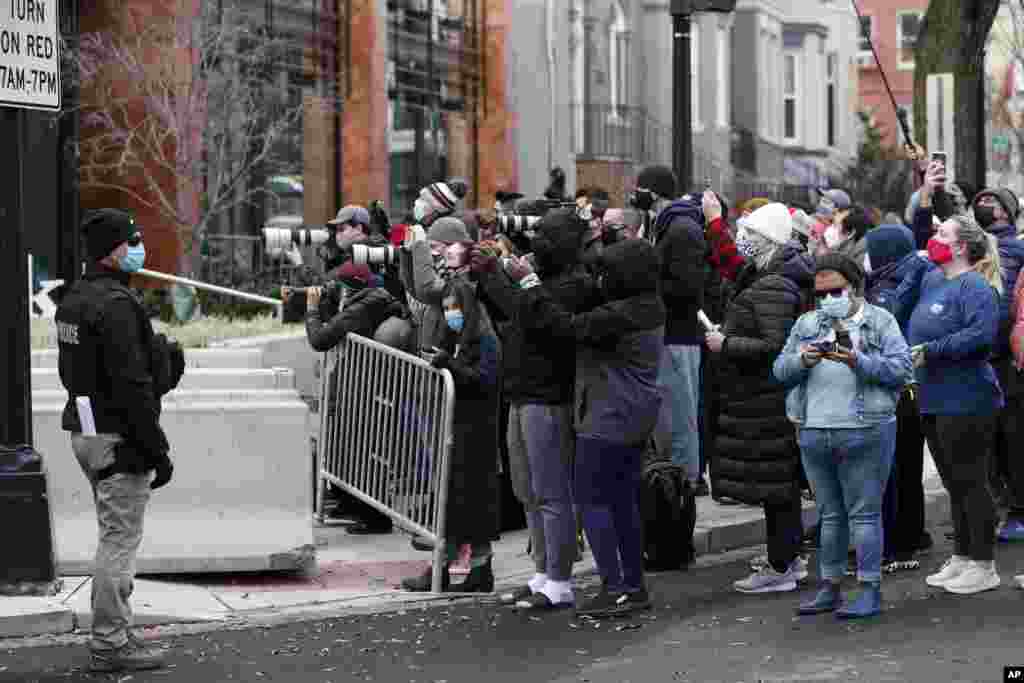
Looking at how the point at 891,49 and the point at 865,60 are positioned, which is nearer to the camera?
the point at 865,60

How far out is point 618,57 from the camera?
36062 millimetres

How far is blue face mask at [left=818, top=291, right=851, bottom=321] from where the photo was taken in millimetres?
9602

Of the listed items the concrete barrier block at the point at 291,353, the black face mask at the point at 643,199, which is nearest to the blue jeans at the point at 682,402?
the black face mask at the point at 643,199

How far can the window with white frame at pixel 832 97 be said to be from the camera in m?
50.5

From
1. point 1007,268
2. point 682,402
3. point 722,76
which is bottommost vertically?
point 682,402

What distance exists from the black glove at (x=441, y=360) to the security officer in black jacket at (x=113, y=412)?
7.00 ft

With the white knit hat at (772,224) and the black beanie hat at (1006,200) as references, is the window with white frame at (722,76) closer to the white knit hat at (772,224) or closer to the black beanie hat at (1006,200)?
the black beanie hat at (1006,200)

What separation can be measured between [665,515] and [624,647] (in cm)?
220

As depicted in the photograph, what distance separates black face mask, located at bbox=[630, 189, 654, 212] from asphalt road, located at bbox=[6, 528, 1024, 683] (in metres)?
2.82

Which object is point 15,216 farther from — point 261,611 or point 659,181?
point 659,181

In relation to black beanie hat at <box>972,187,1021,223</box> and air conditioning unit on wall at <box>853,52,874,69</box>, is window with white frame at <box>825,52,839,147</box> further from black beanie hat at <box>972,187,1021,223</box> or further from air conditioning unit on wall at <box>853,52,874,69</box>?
black beanie hat at <box>972,187,1021,223</box>

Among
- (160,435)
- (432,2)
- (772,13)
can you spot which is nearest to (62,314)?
(160,435)

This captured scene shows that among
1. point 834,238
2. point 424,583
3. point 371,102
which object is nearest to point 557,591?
point 424,583

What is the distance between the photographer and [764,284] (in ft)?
33.8
